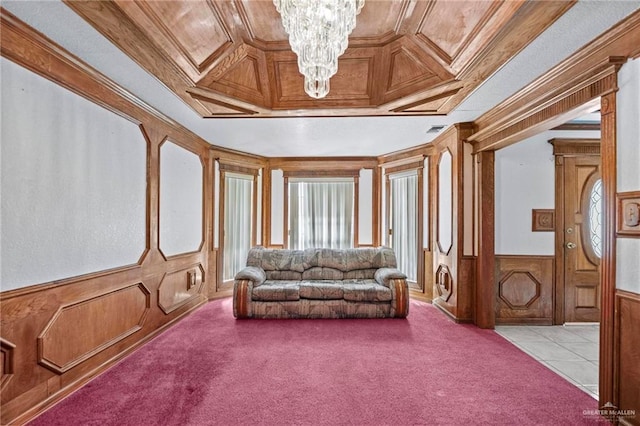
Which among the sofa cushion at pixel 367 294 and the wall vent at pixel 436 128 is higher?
the wall vent at pixel 436 128

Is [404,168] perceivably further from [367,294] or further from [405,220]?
[367,294]

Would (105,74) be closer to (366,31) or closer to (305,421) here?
(366,31)

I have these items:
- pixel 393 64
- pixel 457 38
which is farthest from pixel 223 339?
pixel 457 38

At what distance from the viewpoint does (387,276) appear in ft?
13.5

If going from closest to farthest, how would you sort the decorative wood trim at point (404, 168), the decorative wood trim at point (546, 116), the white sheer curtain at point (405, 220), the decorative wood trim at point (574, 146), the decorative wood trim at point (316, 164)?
the decorative wood trim at point (546, 116), the decorative wood trim at point (574, 146), the decorative wood trim at point (404, 168), the white sheer curtain at point (405, 220), the decorative wood trim at point (316, 164)

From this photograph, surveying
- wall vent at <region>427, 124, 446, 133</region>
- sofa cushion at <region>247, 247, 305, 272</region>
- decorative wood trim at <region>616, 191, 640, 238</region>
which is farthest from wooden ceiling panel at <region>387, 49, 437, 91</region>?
sofa cushion at <region>247, 247, 305, 272</region>

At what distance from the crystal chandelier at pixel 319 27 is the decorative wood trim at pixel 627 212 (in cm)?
199

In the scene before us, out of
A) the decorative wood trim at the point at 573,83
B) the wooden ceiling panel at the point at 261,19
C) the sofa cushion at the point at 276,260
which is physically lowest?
the sofa cushion at the point at 276,260

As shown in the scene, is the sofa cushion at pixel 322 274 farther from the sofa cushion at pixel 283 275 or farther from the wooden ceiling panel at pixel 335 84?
the wooden ceiling panel at pixel 335 84

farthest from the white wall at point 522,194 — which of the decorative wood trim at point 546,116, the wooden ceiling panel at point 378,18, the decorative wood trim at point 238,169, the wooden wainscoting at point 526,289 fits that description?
the decorative wood trim at point 238,169

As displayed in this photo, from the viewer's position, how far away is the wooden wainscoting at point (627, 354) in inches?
73.0

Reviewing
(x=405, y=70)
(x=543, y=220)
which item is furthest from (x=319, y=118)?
(x=543, y=220)

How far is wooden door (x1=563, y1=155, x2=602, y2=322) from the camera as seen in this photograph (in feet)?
12.7

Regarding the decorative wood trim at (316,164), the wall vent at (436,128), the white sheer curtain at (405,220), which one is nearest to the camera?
the wall vent at (436,128)
